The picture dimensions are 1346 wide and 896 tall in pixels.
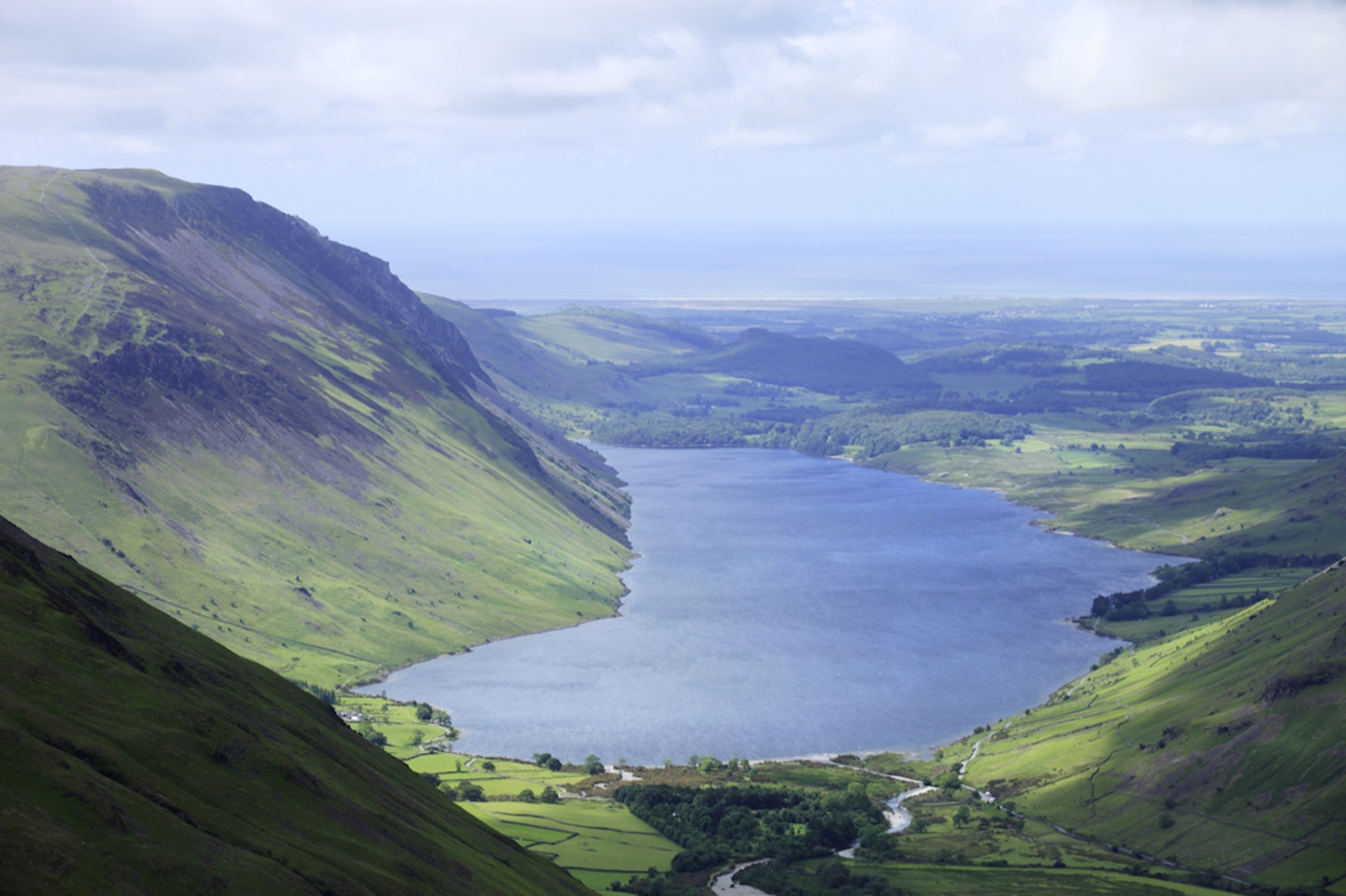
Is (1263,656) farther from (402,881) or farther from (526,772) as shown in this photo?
(402,881)

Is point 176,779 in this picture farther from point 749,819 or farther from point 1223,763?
point 1223,763

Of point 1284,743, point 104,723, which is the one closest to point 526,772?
point 1284,743

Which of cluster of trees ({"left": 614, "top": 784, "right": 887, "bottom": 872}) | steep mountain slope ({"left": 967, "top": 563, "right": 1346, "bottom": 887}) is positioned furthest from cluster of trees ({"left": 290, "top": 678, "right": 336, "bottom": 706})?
steep mountain slope ({"left": 967, "top": 563, "right": 1346, "bottom": 887})

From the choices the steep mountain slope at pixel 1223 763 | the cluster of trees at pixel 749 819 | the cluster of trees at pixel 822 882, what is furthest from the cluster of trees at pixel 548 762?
the steep mountain slope at pixel 1223 763

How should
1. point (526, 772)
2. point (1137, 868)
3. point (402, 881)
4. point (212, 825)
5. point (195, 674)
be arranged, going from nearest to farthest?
point (212, 825) → point (402, 881) → point (195, 674) → point (1137, 868) → point (526, 772)

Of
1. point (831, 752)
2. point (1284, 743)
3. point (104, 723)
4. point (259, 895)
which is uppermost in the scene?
point (104, 723)

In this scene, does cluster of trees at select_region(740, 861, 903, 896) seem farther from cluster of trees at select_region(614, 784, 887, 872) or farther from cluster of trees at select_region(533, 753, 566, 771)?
cluster of trees at select_region(533, 753, 566, 771)

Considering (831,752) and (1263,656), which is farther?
(831,752)
